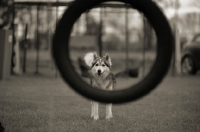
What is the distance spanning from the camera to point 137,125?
5359 mm

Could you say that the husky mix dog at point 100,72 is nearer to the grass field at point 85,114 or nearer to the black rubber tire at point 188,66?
the grass field at point 85,114

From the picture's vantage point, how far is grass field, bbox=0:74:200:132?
5211mm

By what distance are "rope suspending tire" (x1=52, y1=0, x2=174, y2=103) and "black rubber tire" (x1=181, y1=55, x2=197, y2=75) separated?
39.4 ft

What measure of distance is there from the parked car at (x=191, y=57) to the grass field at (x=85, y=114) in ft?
20.3

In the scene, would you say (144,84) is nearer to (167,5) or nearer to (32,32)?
(167,5)

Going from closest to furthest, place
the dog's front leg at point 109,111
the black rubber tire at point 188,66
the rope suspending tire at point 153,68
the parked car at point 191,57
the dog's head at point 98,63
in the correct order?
the rope suspending tire at point 153,68 → the dog's head at point 98,63 → the dog's front leg at point 109,111 → the parked car at point 191,57 → the black rubber tire at point 188,66

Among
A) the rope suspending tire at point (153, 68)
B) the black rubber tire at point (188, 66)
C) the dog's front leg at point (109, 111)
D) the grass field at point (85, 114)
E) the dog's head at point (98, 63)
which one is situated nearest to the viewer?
the rope suspending tire at point (153, 68)

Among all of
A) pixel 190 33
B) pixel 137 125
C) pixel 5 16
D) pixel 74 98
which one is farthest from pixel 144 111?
pixel 5 16

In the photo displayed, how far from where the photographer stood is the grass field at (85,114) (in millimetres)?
5211

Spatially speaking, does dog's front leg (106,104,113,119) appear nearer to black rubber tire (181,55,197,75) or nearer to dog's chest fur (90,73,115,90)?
dog's chest fur (90,73,115,90)

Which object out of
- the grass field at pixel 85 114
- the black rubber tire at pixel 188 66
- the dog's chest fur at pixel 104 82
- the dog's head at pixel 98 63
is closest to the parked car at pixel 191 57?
the black rubber tire at pixel 188 66

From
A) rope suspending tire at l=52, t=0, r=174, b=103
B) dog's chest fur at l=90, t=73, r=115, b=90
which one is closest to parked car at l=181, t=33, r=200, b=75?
dog's chest fur at l=90, t=73, r=115, b=90

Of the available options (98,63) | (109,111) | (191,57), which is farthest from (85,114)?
(191,57)

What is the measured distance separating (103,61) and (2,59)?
23.9ft
